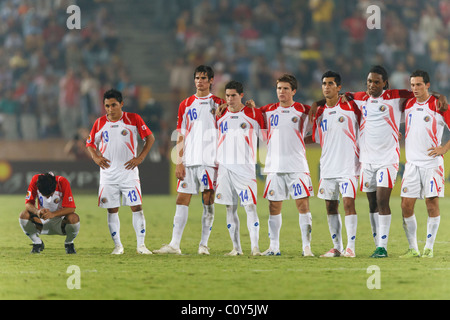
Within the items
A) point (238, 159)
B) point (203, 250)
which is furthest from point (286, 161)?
point (203, 250)

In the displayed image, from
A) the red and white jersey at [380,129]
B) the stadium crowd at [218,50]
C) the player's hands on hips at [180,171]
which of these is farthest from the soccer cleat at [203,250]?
the stadium crowd at [218,50]

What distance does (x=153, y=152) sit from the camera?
1952cm

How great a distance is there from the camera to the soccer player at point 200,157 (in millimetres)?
9094

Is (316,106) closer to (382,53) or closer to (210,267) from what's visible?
(210,267)

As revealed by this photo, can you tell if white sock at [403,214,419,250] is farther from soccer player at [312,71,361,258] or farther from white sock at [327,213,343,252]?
white sock at [327,213,343,252]

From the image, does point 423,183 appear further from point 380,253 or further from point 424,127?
point 380,253

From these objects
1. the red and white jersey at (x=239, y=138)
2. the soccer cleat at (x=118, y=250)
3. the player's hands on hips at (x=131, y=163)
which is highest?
the red and white jersey at (x=239, y=138)

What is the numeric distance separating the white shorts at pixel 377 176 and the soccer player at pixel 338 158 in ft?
0.35

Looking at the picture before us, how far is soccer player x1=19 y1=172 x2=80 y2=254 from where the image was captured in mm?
8984

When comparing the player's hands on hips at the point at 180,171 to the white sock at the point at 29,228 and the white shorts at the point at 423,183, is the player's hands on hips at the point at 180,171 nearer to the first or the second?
the white sock at the point at 29,228

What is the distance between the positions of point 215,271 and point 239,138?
1802 millimetres

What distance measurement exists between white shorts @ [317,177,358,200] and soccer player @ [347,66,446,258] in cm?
18

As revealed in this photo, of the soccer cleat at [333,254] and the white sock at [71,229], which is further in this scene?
the white sock at [71,229]
